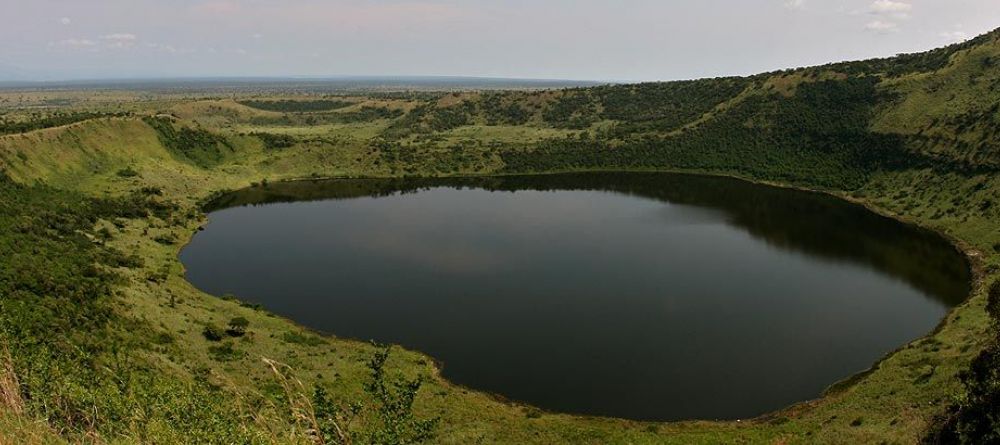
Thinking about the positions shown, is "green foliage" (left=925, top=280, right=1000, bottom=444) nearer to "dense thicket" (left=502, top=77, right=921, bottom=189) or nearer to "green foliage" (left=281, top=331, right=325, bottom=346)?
"green foliage" (left=281, top=331, right=325, bottom=346)

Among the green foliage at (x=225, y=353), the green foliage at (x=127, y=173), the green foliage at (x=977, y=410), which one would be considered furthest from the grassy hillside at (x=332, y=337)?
the green foliage at (x=127, y=173)

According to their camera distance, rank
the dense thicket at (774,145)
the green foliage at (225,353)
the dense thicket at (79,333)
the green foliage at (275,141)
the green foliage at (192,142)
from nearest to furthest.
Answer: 1. the dense thicket at (79,333)
2. the green foliage at (225,353)
3. the dense thicket at (774,145)
4. the green foliage at (192,142)
5. the green foliage at (275,141)

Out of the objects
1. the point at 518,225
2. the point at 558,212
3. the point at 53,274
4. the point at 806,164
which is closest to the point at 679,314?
the point at 518,225

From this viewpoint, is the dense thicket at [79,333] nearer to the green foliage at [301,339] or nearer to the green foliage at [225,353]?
the green foliage at [225,353]

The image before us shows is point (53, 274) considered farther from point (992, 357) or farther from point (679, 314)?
point (992, 357)

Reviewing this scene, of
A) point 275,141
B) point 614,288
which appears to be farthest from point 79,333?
point 275,141

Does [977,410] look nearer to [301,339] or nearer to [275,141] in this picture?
[301,339]
